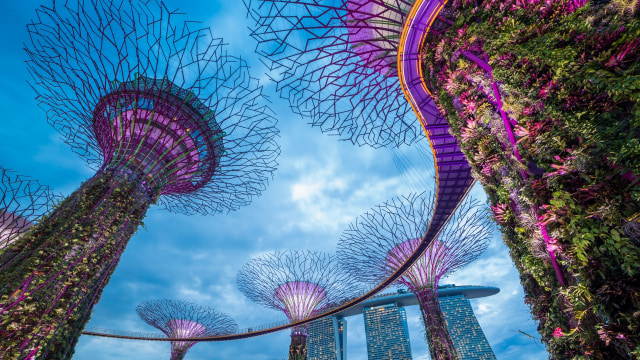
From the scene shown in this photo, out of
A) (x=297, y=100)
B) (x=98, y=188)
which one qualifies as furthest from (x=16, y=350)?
(x=297, y=100)

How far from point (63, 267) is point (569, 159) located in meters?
9.84

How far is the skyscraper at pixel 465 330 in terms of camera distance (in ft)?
223

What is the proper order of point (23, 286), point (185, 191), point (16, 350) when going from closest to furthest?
1. point (16, 350)
2. point (23, 286)
3. point (185, 191)

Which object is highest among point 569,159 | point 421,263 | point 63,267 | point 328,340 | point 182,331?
point 328,340

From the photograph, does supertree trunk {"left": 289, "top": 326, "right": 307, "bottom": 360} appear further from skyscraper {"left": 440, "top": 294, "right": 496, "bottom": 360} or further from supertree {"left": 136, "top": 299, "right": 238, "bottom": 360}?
skyscraper {"left": 440, "top": 294, "right": 496, "bottom": 360}

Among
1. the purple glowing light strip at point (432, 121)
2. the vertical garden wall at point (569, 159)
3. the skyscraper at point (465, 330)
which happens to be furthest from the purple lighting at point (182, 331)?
the skyscraper at point (465, 330)

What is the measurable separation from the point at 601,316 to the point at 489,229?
14.5 metres

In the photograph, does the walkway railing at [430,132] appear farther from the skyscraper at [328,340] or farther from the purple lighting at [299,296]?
the skyscraper at [328,340]

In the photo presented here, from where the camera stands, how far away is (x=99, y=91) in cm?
853

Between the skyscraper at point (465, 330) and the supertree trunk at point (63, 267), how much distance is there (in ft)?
266

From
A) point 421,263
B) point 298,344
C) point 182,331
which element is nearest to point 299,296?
point 298,344

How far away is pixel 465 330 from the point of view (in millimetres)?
71312

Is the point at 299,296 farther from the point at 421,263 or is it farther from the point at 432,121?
the point at 432,121

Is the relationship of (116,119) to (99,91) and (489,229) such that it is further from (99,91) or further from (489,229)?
(489,229)
